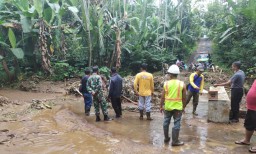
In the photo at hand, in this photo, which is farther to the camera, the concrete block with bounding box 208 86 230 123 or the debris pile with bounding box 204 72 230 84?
the debris pile with bounding box 204 72 230 84

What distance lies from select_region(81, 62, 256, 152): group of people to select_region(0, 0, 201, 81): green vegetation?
5938 mm

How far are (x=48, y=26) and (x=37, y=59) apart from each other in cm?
277

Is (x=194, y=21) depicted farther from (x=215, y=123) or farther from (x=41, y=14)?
(x=215, y=123)

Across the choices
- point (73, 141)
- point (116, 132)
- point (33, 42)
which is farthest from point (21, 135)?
point (33, 42)

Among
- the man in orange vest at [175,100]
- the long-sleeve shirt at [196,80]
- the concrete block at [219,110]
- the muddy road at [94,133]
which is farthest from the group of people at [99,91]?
the concrete block at [219,110]

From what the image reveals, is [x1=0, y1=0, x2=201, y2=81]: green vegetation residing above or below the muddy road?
above

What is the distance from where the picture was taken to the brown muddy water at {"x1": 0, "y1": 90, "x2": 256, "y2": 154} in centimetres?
523

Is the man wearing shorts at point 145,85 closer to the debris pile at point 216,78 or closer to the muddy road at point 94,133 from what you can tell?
the muddy road at point 94,133

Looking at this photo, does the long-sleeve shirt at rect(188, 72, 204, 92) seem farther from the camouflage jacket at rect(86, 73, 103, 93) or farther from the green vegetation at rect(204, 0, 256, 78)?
the green vegetation at rect(204, 0, 256, 78)

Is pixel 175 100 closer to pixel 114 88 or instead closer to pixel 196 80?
pixel 114 88

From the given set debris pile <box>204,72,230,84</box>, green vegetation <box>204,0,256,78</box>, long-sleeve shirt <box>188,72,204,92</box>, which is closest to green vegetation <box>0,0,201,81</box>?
debris pile <box>204,72,230,84</box>

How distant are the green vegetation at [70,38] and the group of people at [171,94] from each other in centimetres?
594

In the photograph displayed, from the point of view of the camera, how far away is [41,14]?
12.6m

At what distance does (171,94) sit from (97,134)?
1.91 metres
